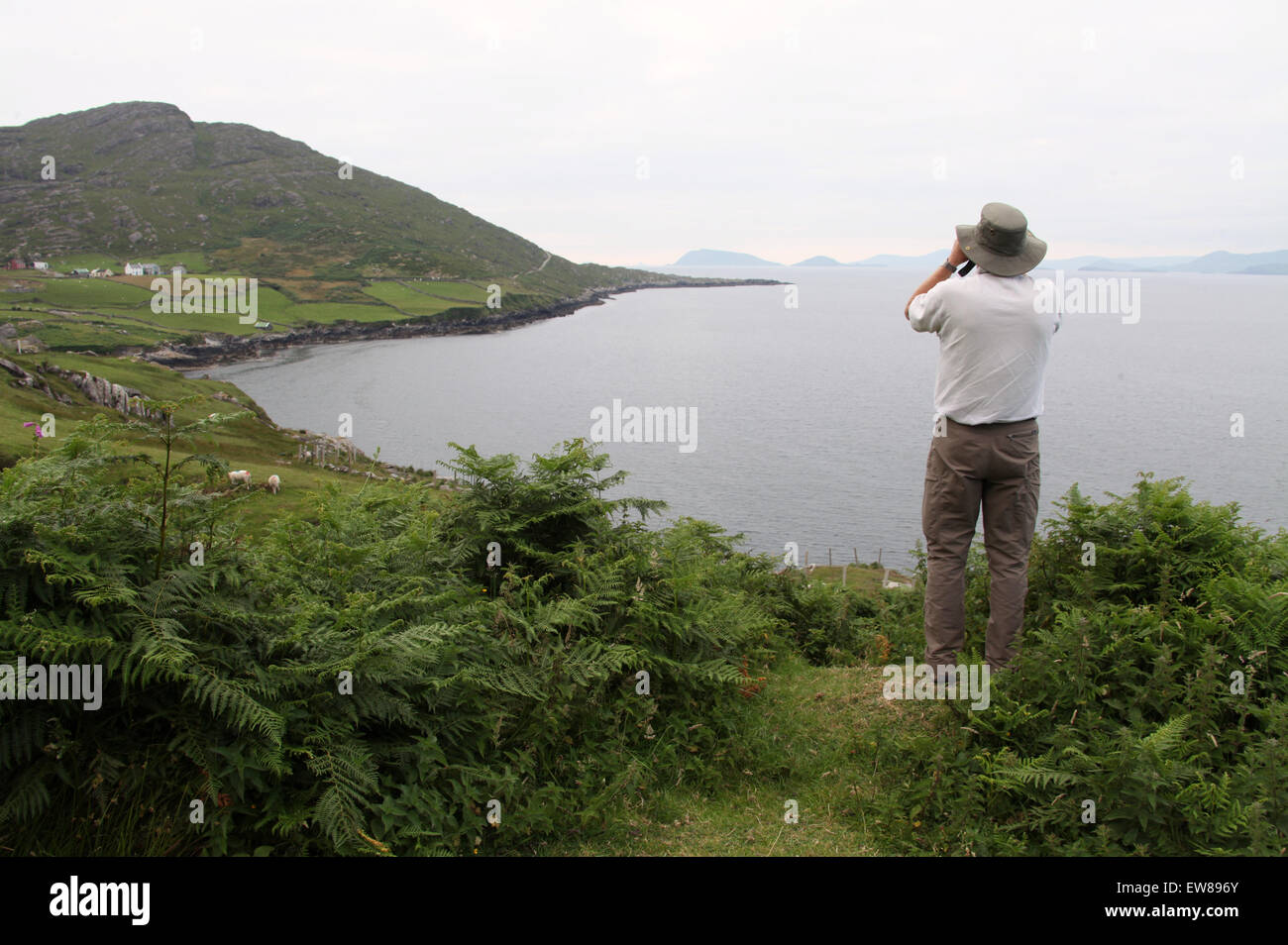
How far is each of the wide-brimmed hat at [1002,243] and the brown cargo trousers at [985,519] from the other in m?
1.22

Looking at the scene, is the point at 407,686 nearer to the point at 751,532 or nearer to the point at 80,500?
the point at 80,500

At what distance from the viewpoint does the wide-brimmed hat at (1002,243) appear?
5867 mm

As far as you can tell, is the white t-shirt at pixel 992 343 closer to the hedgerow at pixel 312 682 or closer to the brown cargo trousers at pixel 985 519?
the brown cargo trousers at pixel 985 519

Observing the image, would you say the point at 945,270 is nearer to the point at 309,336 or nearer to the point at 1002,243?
the point at 1002,243

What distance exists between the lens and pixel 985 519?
643 centimetres

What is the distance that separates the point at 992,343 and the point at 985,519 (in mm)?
1476

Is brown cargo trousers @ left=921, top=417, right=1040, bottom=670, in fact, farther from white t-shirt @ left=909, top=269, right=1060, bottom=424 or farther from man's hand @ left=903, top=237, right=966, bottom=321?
man's hand @ left=903, top=237, right=966, bottom=321

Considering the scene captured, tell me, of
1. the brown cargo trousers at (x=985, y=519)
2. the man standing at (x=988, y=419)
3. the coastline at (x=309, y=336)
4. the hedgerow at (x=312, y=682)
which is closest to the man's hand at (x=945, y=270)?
the man standing at (x=988, y=419)

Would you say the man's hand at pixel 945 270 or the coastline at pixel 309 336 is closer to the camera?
the man's hand at pixel 945 270

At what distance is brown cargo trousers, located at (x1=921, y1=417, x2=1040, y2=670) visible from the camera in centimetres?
606

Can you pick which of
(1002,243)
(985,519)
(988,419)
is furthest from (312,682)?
(1002,243)

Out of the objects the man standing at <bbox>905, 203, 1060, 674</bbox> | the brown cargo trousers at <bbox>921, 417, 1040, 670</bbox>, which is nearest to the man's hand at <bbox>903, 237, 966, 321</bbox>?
the man standing at <bbox>905, 203, 1060, 674</bbox>

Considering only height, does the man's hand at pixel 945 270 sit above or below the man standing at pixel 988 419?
above
